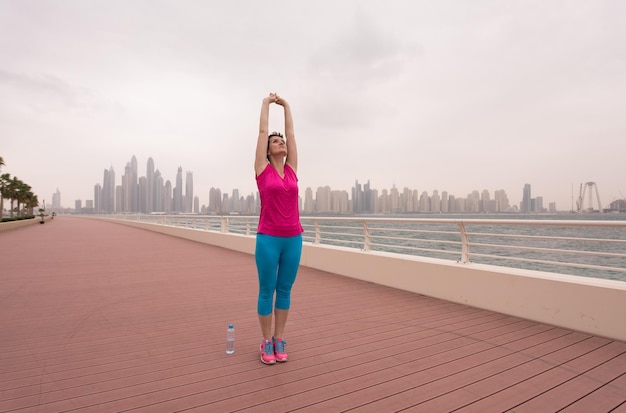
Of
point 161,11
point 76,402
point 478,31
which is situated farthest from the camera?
point 161,11

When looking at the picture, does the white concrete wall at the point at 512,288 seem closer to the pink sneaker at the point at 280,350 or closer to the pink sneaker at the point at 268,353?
the pink sneaker at the point at 280,350

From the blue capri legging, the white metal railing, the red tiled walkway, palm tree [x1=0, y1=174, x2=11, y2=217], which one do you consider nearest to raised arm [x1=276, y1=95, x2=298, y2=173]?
the blue capri legging

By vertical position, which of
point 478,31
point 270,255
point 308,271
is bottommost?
point 308,271

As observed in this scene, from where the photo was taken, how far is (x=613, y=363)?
106 inches

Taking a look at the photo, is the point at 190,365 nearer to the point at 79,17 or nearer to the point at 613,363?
the point at 613,363

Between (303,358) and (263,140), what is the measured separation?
1930 mm

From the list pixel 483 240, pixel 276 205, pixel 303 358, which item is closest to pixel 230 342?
pixel 303 358

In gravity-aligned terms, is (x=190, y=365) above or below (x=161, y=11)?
below

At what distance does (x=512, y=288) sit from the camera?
3967mm

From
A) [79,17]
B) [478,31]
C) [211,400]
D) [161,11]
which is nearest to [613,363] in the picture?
[211,400]

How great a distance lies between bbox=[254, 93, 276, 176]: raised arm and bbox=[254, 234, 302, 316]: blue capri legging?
0.57 metres

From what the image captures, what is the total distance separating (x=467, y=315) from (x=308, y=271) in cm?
398

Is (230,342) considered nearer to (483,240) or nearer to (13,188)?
(483,240)

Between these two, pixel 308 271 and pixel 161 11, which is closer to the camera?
pixel 308 271
